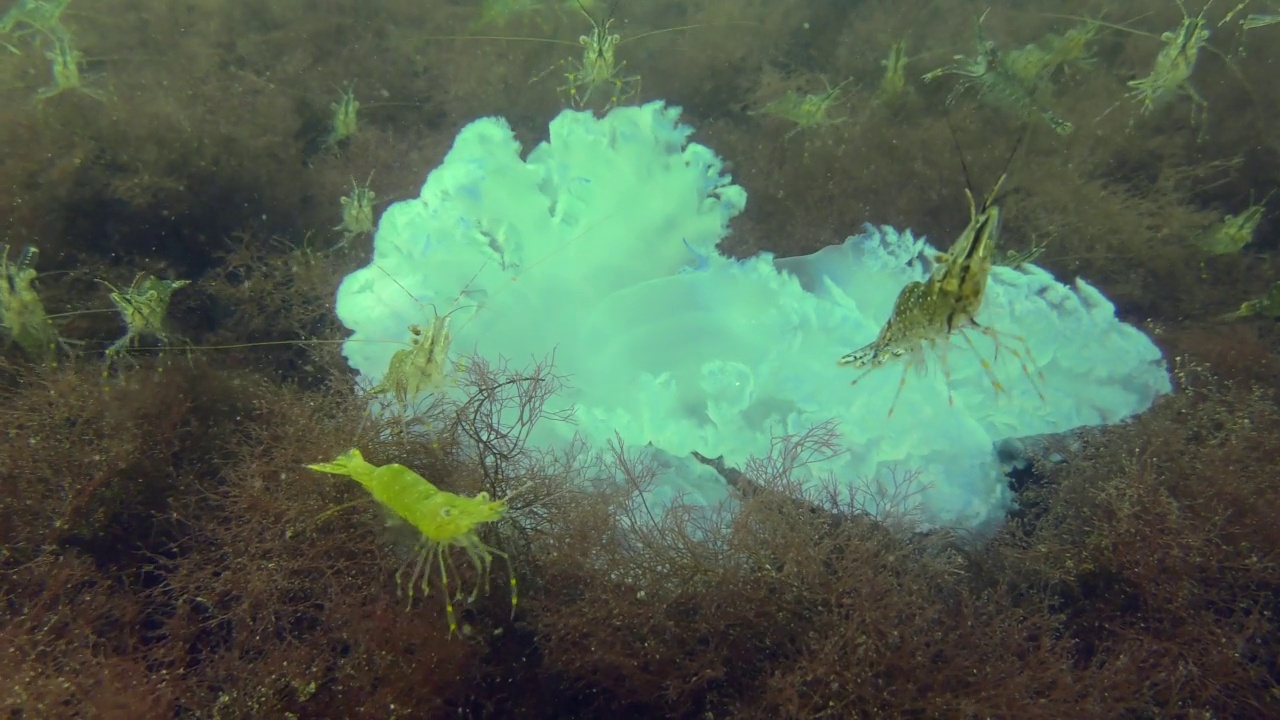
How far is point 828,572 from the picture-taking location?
2328 millimetres

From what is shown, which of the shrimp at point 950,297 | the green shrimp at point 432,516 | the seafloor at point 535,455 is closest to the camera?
the shrimp at point 950,297

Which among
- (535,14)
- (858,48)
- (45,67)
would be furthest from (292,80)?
(858,48)

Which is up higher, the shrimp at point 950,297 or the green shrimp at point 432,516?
the shrimp at point 950,297

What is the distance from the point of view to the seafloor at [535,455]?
2.19 m

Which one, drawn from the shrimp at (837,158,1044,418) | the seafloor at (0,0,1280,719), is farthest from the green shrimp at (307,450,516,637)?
the shrimp at (837,158,1044,418)

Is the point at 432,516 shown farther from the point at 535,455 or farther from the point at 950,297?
the point at 950,297

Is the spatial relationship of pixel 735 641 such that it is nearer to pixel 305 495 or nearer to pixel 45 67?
pixel 305 495

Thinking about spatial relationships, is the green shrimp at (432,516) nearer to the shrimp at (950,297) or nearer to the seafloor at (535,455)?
the seafloor at (535,455)

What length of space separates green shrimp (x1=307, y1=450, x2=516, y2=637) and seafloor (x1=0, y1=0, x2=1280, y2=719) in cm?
11

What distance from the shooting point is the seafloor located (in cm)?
219

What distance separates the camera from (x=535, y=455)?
2.93 m

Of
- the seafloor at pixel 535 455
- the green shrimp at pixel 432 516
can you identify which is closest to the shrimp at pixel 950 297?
the seafloor at pixel 535 455

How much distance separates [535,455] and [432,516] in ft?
2.81

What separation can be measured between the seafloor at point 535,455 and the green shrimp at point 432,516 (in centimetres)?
11
